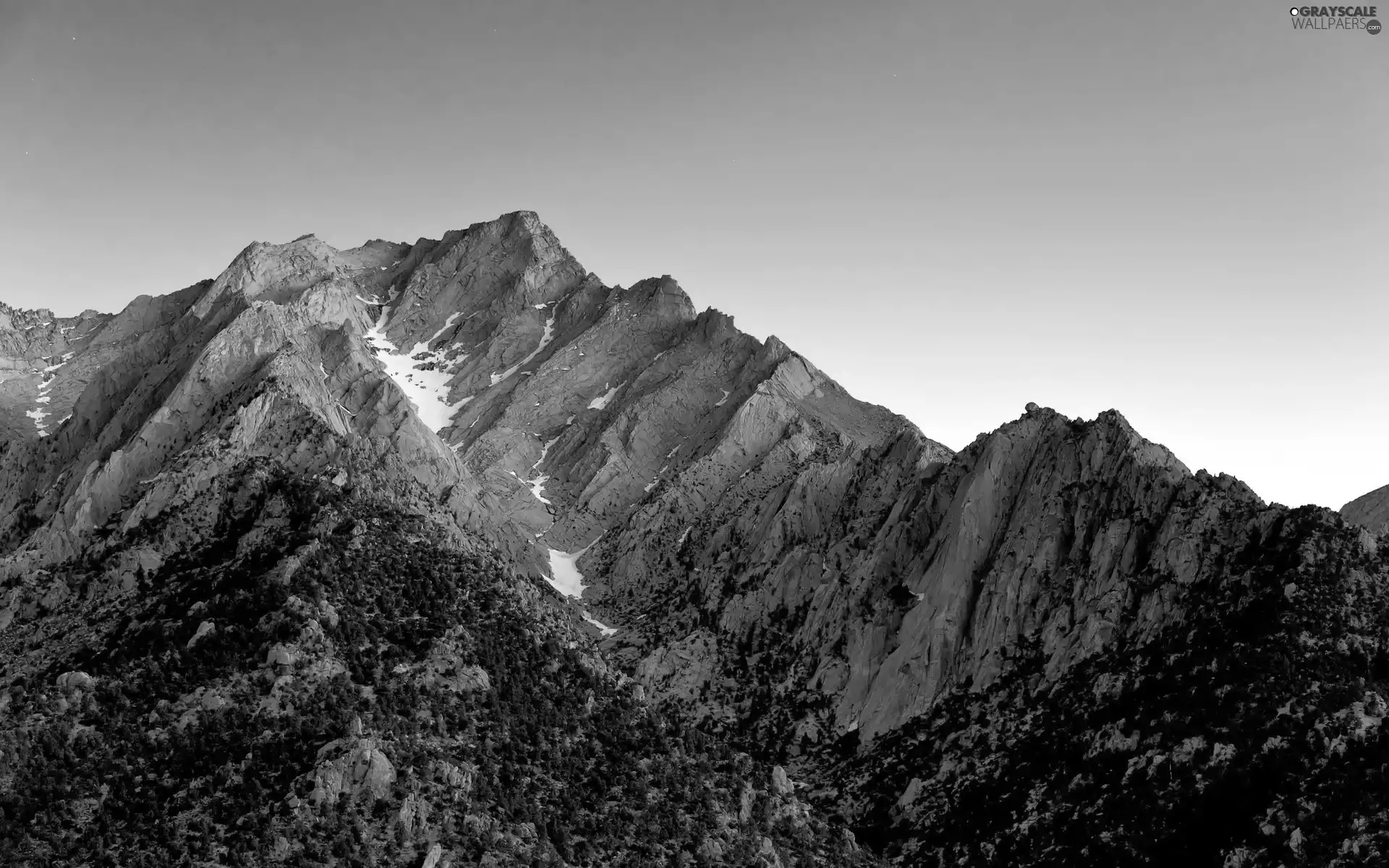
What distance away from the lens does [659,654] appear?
146000 mm

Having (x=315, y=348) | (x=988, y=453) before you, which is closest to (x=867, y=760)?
(x=988, y=453)

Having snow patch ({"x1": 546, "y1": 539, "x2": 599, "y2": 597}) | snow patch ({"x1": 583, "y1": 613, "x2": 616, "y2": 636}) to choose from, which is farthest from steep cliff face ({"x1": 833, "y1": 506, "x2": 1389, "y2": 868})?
snow patch ({"x1": 546, "y1": 539, "x2": 599, "y2": 597})

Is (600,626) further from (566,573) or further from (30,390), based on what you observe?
(30,390)

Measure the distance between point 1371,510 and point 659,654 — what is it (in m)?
87.8

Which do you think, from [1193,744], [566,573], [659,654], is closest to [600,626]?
[659,654]

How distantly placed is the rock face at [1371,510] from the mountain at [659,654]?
2859cm

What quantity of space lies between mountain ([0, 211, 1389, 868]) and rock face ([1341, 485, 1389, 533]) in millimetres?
28589

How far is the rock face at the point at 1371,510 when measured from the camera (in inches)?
5679

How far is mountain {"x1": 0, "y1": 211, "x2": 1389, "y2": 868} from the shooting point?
91.9 metres

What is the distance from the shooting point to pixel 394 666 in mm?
106500

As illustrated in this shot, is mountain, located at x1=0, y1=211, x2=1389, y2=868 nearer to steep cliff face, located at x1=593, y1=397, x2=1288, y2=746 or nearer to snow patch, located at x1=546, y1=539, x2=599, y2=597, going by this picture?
steep cliff face, located at x1=593, y1=397, x2=1288, y2=746

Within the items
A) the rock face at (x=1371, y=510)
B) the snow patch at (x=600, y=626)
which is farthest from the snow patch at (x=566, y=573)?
the rock face at (x=1371, y=510)

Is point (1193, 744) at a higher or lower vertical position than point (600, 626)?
lower

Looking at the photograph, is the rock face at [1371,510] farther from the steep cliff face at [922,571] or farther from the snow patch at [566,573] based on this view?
the snow patch at [566,573]
